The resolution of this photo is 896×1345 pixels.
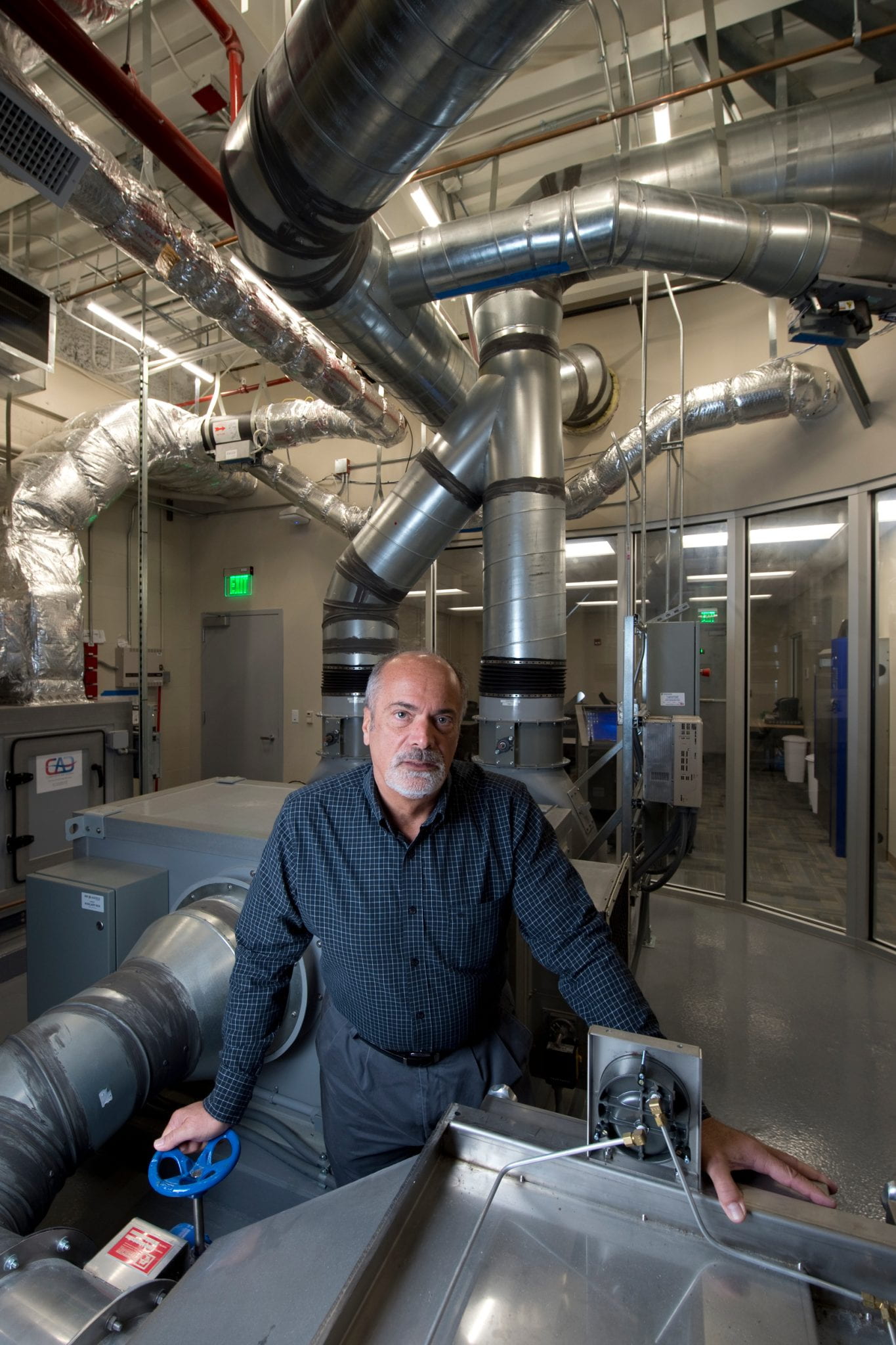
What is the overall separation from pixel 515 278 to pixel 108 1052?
254 centimetres

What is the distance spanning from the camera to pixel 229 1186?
1.66 metres

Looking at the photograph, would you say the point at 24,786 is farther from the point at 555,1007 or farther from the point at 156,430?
the point at 555,1007

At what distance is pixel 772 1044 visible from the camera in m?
2.49

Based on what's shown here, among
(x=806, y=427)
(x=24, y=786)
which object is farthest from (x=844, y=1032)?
(x=24, y=786)

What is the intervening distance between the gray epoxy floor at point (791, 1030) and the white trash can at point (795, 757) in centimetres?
88

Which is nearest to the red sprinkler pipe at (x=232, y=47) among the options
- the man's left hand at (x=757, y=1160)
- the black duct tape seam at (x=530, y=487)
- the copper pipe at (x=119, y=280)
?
the copper pipe at (x=119, y=280)

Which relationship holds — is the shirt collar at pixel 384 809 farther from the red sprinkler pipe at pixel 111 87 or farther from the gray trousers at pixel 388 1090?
the red sprinkler pipe at pixel 111 87

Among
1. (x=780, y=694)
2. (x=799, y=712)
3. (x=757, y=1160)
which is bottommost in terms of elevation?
(x=757, y=1160)

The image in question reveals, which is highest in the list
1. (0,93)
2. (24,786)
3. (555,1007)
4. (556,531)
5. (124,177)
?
(124,177)

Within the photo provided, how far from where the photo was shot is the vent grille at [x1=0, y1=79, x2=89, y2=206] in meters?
1.76

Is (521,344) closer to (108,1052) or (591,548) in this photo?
(591,548)

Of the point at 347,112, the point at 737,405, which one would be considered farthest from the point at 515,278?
the point at 737,405

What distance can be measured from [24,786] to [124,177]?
2.76 meters

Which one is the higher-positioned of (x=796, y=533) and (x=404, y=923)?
(x=796, y=533)
